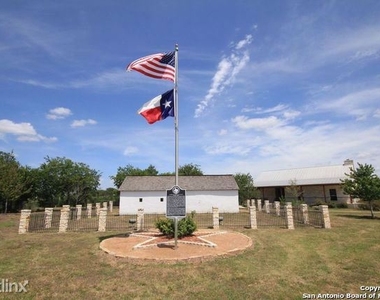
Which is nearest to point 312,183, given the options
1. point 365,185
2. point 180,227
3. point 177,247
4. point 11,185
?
point 365,185

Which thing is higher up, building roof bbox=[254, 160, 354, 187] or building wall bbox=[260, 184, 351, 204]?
building roof bbox=[254, 160, 354, 187]

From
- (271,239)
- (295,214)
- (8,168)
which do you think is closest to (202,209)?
(295,214)

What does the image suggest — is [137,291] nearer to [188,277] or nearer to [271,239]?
[188,277]

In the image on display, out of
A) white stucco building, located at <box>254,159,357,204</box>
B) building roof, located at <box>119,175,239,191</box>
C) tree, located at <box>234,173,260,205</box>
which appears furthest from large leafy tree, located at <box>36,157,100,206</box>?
white stucco building, located at <box>254,159,357,204</box>

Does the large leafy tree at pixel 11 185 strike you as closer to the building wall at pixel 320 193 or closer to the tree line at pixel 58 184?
the tree line at pixel 58 184

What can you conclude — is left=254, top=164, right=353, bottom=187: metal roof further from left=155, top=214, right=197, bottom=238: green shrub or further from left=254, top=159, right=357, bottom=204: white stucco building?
left=155, top=214, right=197, bottom=238: green shrub

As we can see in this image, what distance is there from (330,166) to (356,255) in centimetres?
3456

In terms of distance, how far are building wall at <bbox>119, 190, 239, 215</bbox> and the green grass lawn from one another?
1949 cm

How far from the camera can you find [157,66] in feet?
36.9

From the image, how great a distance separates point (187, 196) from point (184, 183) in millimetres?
2053

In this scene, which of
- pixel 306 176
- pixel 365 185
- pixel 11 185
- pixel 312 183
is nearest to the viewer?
pixel 365 185

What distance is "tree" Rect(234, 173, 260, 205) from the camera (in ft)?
145

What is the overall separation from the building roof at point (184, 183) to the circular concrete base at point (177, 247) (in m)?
19.6

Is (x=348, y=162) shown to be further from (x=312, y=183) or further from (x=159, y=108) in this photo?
(x=159, y=108)
